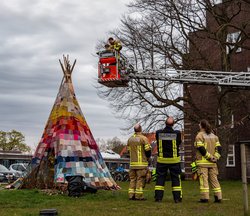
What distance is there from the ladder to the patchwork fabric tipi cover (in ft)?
12.3

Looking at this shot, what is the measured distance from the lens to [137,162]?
11.6m

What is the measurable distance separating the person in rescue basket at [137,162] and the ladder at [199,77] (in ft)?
20.7

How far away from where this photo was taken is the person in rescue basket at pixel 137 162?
37.2 ft

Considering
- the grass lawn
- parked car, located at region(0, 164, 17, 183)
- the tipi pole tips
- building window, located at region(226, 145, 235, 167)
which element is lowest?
parked car, located at region(0, 164, 17, 183)

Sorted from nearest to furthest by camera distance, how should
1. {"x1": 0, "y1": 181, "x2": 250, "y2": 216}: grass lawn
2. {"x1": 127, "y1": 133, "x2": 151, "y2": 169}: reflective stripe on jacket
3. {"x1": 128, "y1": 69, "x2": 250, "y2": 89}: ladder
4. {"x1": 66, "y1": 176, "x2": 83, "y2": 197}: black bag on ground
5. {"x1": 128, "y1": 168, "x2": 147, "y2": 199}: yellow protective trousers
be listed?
{"x1": 0, "y1": 181, "x2": 250, "y2": 216}: grass lawn → {"x1": 128, "y1": 168, "x2": 147, "y2": 199}: yellow protective trousers → {"x1": 127, "y1": 133, "x2": 151, "y2": 169}: reflective stripe on jacket → {"x1": 66, "y1": 176, "x2": 83, "y2": 197}: black bag on ground → {"x1": 128, "y1": 69, "x2": 250, "y2": 89}: ladder

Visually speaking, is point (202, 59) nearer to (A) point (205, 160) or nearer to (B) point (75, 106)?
(B) point (75, 106)

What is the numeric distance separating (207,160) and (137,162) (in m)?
1.86

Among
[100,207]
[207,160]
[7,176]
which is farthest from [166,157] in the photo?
[7,176]

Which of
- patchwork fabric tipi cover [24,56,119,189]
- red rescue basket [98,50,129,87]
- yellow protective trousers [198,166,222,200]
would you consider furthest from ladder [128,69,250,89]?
yellow protective trousers [198,166,222,200]

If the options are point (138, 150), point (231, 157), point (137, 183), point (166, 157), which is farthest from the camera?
point (231, 157)

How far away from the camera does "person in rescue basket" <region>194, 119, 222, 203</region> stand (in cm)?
1066

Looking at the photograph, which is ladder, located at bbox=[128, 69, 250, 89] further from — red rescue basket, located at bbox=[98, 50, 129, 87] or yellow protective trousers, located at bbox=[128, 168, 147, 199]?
yellow protective trousers, located at bbox=[128, 168, 147, 199]

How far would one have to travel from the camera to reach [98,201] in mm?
10789

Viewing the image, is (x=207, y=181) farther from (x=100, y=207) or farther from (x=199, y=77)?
(x=199, y=77)
